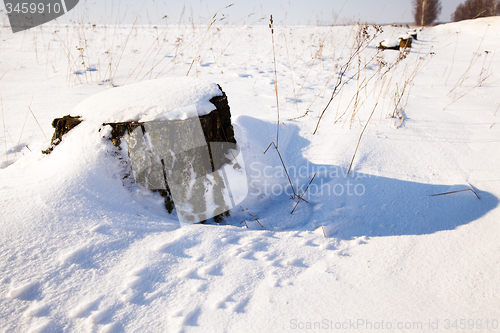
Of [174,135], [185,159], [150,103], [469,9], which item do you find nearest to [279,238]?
[185,159]

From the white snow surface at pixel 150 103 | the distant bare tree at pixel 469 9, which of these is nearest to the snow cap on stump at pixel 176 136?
the white snow surface at pixel 150 103

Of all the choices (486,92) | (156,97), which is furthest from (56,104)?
(486,92)

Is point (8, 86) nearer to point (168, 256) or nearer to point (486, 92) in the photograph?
point (168, 256)

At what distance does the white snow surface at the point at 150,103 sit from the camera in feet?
4.67

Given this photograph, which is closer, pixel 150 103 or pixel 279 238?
pixel 279 238

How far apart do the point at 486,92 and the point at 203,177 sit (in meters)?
3.87

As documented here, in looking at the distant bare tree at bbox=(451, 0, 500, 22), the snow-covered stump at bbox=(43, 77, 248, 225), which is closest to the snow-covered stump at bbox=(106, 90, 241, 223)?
the snow-covered stump at bbox=(43, 77, 248, 225)

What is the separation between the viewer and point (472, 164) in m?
1.86

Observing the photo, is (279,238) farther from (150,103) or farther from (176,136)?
(150,103)

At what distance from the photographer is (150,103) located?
56.9 inches

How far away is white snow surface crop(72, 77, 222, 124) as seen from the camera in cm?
142

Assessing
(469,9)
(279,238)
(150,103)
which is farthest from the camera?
(469,9)

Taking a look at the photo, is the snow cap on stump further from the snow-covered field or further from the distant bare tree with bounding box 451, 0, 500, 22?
the distant bare tree with bounding box 451, 0, 500, 22

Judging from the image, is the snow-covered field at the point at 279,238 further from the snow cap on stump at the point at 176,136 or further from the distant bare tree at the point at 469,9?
the distant bare tree at the point at 469,9
